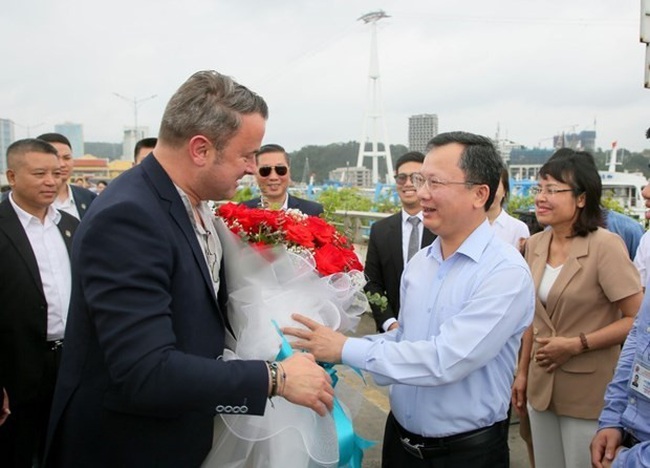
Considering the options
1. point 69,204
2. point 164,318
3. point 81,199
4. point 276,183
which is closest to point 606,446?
point 164,318

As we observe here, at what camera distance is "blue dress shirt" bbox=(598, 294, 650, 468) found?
71.5 inches

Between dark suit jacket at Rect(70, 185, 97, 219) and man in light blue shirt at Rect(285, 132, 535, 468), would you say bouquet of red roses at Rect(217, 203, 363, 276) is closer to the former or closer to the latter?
man in light blue shirt at Rect(285, 132, 535, 468)

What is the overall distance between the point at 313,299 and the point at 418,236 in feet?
7.28

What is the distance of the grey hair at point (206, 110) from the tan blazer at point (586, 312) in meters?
1.97

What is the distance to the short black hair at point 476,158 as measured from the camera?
2031 millimetres

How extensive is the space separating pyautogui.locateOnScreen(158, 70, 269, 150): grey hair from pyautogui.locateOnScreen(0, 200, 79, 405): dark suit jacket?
1818 mm

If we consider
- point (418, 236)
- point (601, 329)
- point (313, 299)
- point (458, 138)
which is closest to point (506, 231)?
point (418, 236)

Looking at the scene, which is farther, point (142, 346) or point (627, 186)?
point (627, 186)

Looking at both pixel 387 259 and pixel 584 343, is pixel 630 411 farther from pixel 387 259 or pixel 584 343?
pixel 387 259

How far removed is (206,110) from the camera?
168 centimetres

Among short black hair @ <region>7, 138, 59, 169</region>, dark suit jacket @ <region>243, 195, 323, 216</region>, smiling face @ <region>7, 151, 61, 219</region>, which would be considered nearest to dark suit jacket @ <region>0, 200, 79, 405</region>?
smiling face @ <region>7, 151, 61, 219</region>

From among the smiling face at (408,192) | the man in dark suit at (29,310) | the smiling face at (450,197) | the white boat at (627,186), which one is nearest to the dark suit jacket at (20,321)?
the man in dark suit at (29,310)

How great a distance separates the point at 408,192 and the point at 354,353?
2.50 meters

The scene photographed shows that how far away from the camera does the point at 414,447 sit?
2049 mm
